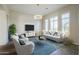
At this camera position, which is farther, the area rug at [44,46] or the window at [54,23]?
the window at [54,23]

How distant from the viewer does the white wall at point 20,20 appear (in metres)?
2.75

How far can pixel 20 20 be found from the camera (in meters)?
2.83

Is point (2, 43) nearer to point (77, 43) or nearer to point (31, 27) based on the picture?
point (31, 27)

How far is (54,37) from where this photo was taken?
288cm

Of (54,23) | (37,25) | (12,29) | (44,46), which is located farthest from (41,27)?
(12,29)

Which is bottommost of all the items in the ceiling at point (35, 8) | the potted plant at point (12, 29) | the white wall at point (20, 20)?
the potted plant at point (12, 29)

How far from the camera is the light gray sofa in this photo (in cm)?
264

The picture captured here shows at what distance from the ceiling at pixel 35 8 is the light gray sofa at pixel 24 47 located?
727 mm

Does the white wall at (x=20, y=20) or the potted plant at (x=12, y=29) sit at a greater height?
the white wall at (x=20, y=20)

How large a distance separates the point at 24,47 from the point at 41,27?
69 centimetres

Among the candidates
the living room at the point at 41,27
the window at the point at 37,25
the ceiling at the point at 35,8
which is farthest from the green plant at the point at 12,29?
the window at the point at 37,25

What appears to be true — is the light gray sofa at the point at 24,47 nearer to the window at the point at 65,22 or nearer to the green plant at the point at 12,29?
the green plant at the point at 12,29

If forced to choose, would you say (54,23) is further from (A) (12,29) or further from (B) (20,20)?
(A) (12,29)

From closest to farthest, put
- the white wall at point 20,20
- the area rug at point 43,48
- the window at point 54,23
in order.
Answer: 1. the area rug at point 43,48
2. the white wall at point 20,20
3. the window at point 54,23
